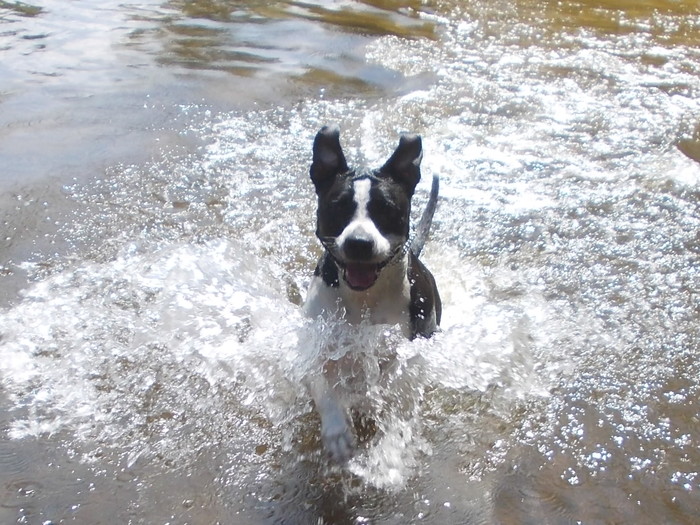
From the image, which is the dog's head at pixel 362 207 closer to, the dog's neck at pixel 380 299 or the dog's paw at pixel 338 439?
the dog's neck at pixel 380 299

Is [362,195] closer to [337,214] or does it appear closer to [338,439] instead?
[337,214]

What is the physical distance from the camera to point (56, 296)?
438 cm

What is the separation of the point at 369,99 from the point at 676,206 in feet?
11.1

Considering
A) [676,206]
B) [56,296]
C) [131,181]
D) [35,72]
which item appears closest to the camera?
[56,296]

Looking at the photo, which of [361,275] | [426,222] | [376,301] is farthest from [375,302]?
[426,222]

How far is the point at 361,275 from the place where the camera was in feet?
11.5

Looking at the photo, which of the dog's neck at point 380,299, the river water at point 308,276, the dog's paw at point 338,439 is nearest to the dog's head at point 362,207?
the dog's neck at point 380,299

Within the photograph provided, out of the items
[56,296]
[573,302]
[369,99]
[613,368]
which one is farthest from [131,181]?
[613,368]

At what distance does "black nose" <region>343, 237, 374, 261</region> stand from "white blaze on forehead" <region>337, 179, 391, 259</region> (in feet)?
0.08

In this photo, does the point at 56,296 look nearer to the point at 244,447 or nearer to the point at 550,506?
the point at 244,447

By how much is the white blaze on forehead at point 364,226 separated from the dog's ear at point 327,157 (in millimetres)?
281

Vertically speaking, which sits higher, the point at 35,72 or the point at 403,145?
the point at 403,145

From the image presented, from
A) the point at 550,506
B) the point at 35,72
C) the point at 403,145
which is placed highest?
the point at 403,145

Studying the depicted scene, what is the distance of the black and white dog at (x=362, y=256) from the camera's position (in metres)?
3.40
